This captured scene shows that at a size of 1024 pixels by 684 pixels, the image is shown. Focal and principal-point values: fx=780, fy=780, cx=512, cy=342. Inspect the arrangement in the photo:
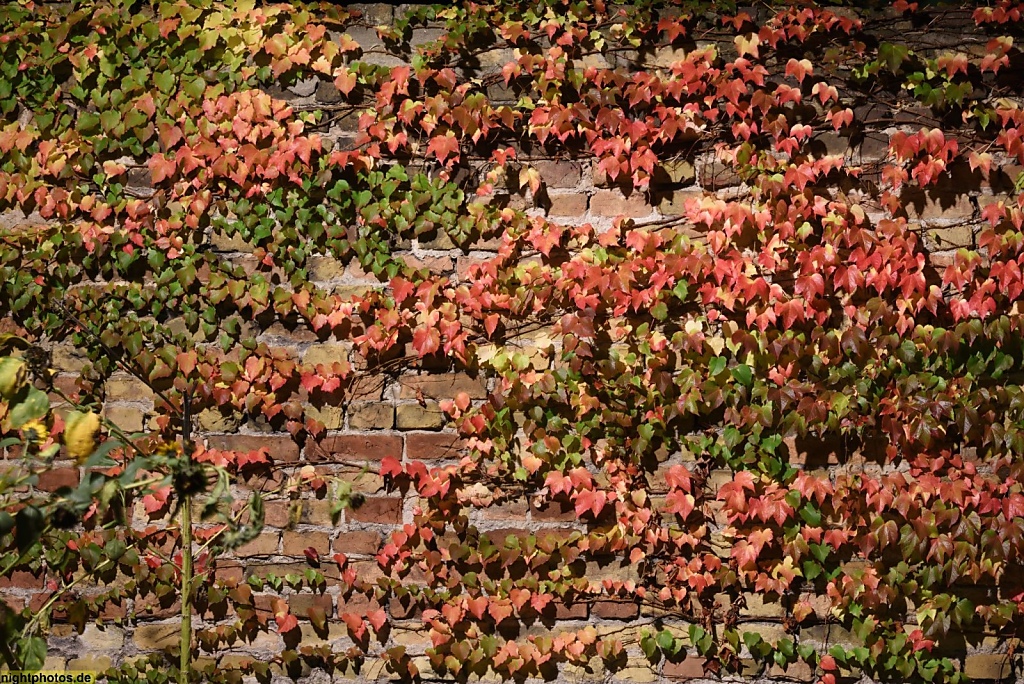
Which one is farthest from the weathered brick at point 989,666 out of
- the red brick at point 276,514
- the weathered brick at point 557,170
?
the red brick at point 276,514

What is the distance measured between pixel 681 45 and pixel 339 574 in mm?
1911

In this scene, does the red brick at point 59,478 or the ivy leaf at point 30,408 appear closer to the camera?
the ivy leaf at point 30,408

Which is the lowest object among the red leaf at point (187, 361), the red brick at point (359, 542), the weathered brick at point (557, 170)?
the red brick at point (359, 542)

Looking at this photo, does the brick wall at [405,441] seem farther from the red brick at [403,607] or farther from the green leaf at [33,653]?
the green leaf at [33,653]

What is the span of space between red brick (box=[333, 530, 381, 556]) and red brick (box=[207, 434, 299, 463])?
11.0 inches

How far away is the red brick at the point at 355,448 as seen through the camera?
2.36 meters

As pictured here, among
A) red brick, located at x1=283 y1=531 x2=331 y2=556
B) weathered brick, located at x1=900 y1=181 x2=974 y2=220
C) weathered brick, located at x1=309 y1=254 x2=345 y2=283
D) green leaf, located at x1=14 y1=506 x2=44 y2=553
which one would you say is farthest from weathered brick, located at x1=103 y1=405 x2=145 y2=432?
weathered brick, located at x1=900 y1=181 x2=974 y2=220

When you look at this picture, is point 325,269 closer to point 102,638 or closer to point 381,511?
point 381,511

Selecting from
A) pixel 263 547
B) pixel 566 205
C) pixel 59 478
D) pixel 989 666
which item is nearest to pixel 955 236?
pixel 566 205

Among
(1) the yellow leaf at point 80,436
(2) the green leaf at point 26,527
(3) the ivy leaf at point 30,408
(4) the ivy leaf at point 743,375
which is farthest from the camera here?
(4) the ivy leaf at point 743,375

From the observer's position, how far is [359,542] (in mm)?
2357

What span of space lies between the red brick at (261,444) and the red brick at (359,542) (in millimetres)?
280

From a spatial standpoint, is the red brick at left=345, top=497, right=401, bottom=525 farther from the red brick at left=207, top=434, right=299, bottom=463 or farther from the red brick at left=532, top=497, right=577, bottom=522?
the red brick at left=532, top=497, right=577, bottom=522

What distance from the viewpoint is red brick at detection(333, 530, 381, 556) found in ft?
7.72
